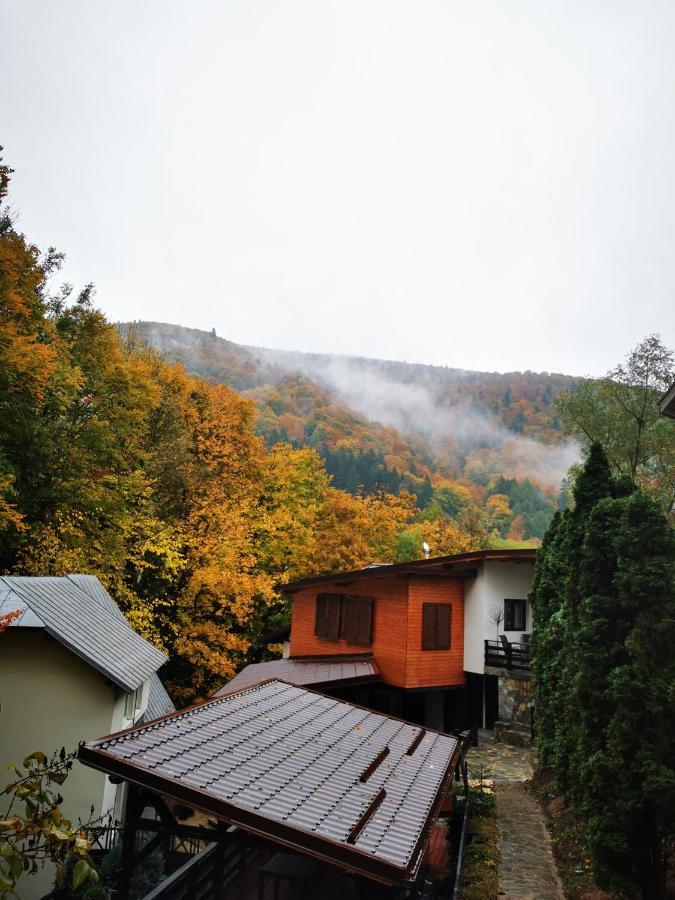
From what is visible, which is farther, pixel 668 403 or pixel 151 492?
pixel 151 492

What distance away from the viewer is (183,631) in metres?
23.7

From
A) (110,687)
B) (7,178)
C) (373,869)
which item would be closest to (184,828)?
(373,869)

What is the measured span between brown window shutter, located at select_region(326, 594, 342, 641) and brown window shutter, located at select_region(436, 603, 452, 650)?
4.01 m

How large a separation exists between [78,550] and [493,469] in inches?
3058

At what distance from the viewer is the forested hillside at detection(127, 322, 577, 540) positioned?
6222 centimetres

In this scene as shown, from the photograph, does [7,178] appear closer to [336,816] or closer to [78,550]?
[78,550]

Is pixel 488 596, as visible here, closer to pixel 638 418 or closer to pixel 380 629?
pixel 380 629

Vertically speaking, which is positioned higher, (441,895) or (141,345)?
(141,345)

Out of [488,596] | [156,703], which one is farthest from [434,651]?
[156,703]

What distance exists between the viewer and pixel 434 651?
70.7 ft

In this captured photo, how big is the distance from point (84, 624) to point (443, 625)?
12.8 metres

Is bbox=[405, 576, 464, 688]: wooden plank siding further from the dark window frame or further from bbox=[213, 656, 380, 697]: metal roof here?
the dark window frame

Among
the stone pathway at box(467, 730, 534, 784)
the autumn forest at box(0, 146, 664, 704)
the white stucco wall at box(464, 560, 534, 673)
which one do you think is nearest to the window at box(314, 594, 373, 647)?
the autumn forest at box(0, 146, 664, 704)

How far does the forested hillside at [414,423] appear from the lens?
204 ft
